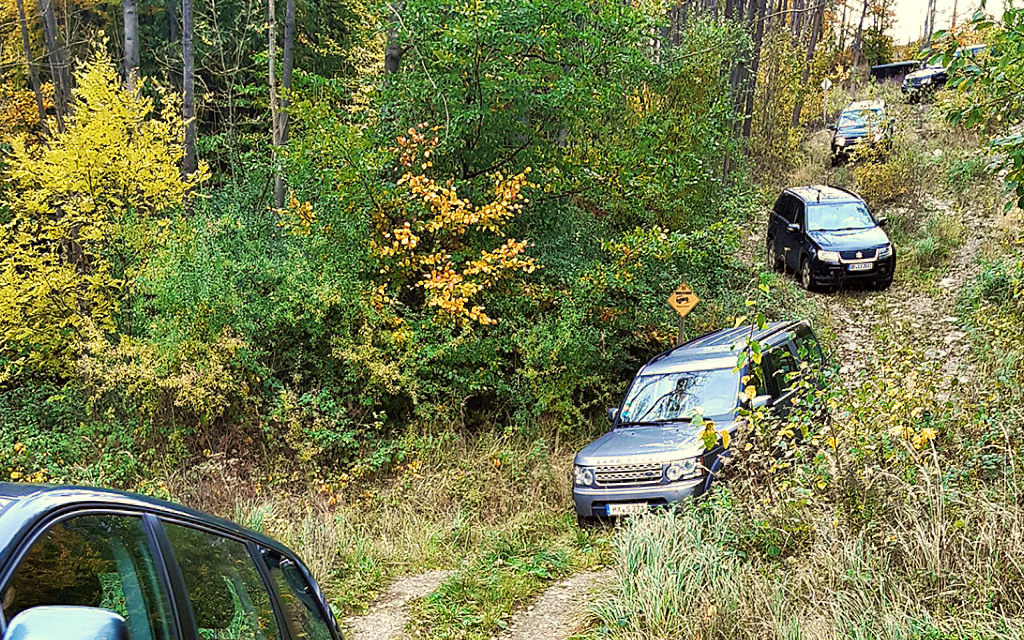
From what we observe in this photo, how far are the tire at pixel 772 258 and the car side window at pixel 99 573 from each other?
1870 cm

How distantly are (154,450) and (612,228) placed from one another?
27.9 feet

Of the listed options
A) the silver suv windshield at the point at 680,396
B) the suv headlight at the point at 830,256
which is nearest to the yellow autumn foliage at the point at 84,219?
the silver suv windshield at the point at 680,396

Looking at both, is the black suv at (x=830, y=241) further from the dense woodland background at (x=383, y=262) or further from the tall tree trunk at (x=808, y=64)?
the tall tree trunk at (x=808, y=64)

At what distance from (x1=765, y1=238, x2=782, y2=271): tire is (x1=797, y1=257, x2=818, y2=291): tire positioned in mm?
1314

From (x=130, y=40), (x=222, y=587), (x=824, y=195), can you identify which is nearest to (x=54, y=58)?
(x=130, y=40)

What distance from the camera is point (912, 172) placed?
79.8 feet

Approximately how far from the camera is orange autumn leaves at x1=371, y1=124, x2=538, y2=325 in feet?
41.9

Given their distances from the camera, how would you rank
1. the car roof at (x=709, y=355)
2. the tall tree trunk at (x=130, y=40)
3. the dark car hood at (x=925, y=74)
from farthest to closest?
the dark car hood at (x=925, y=74), the tall tree trunk at (x=130, y=40), the car roof at (x=709, y=355)

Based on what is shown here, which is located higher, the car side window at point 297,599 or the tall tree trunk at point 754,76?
the tall tree trunk at point 754,76

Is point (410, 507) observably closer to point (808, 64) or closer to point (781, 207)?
point (781, 207)

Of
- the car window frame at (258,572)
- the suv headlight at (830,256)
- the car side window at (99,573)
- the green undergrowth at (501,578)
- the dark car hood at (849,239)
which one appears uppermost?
the car side window at (99,573)

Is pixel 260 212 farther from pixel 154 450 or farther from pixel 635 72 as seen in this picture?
pixel 635 72

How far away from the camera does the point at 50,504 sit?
193 centimetres

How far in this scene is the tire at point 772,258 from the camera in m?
19.7
